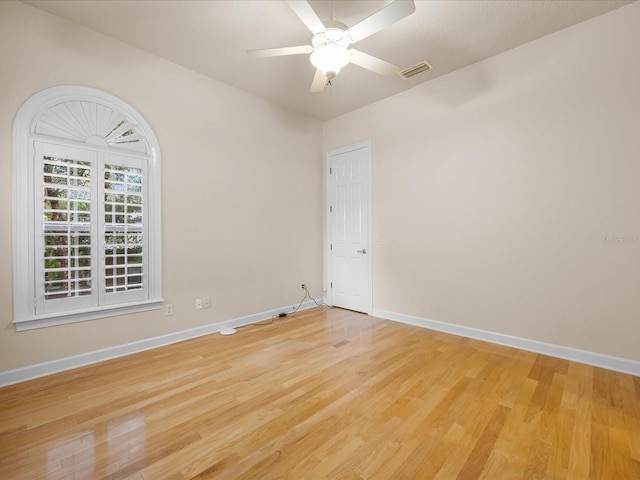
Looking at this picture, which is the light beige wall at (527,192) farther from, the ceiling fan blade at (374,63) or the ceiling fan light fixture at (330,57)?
the ceiling fan light fixture at (330,57)

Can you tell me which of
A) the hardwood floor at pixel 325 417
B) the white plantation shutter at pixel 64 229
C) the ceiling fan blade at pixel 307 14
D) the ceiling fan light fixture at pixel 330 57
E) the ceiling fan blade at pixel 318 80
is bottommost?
the hardwood floor at pixel 325 417

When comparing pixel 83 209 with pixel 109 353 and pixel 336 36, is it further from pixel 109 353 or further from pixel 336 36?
pixel 336 36

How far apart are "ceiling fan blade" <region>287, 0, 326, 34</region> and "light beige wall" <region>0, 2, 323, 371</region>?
6.36 feet

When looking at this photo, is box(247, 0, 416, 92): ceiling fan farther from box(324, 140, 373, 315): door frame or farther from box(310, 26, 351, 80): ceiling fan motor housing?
box(324, 140, 373, 315): door frame

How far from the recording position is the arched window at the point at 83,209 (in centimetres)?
238

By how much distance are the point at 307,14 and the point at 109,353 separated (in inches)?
129

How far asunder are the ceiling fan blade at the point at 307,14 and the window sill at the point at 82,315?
285cm

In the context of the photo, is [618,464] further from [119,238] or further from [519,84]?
[119,238]

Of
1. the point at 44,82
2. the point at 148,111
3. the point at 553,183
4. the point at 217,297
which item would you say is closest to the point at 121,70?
the point at 148,111

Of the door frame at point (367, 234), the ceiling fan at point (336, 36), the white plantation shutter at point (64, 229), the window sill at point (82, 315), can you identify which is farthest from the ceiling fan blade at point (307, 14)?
the window sill at point (82, 315)

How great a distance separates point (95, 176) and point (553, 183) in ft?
13.9

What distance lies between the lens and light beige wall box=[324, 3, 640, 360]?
8.11ft

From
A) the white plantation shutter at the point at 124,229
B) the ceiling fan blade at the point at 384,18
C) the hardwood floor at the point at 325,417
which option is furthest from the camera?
the white plantation shutter at the point at 124,229

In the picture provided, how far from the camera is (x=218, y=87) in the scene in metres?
3.54
